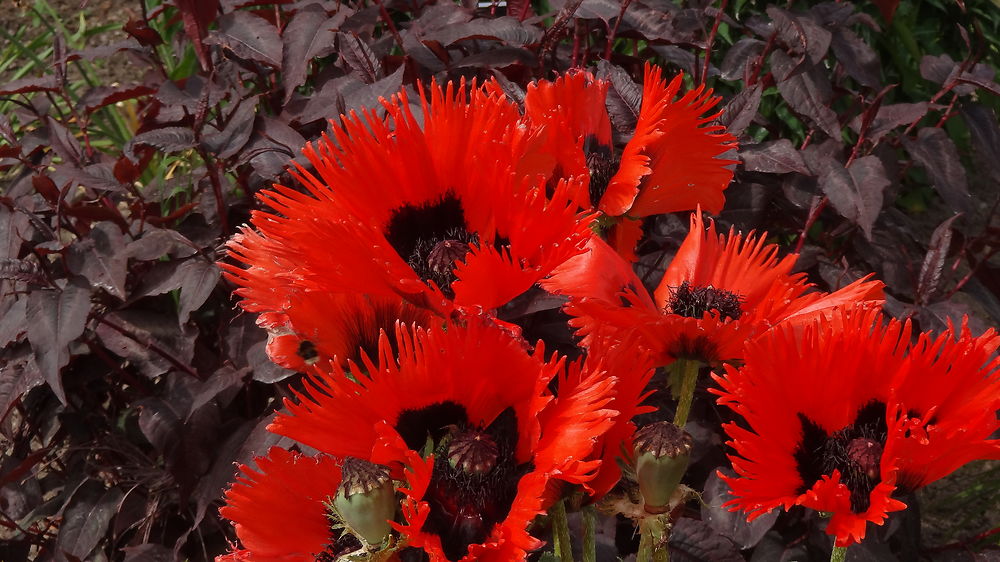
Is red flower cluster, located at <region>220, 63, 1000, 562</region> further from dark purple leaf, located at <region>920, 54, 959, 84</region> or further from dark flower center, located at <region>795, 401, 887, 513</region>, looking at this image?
dark purple leaf, located at <region>920, 54, 959, 84</region>

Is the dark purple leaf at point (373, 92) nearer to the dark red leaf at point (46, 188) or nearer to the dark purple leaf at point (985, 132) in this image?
the dark red leaf at point (46, 188)

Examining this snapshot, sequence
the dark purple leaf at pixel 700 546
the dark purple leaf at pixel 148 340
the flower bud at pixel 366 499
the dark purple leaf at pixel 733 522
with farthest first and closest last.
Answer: the dark purple leaf at pixel 148 340, the dark purple leaf at pixel 733 522, the dark purple leaf at pixel 700 546, the flower bud at pixel 366 499

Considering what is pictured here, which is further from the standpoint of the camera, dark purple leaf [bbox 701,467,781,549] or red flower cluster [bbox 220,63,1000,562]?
dark purple leaf [bbox 701,467,781,549]

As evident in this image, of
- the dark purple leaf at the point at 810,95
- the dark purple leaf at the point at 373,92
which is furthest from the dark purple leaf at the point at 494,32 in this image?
the dark purple leaf at the point at 810,95

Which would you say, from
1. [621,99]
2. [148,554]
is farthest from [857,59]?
[148,554]

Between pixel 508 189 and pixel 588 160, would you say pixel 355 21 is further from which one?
pixel 508 189

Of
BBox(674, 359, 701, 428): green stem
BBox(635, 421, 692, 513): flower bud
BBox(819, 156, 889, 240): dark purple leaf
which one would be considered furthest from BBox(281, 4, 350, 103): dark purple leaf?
BBox(635, 421, 692, 513): flower bud

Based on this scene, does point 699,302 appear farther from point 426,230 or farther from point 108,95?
point 108,95
